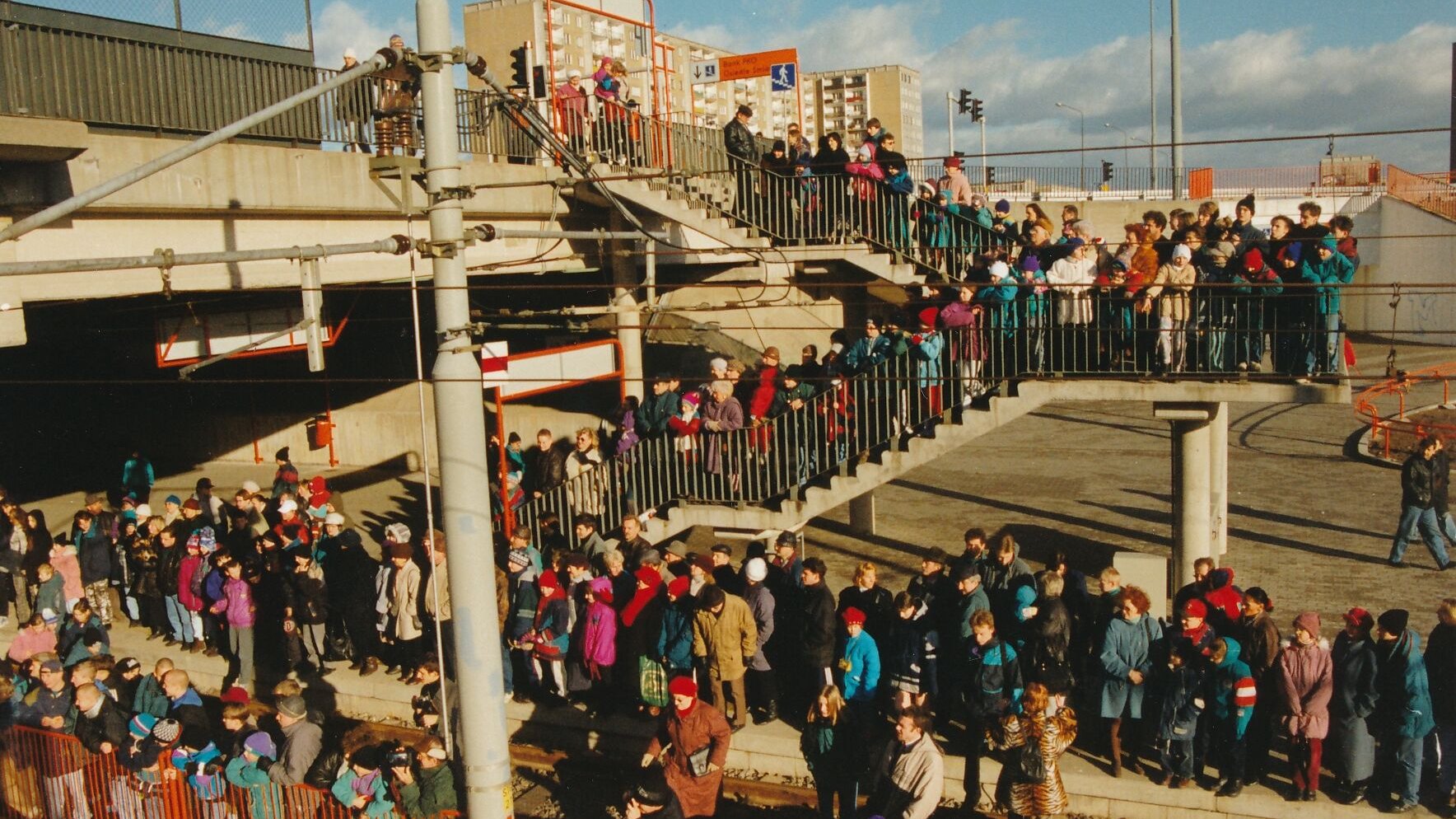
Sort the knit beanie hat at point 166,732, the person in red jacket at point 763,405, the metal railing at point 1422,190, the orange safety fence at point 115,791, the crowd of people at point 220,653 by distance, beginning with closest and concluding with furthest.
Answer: the orange safety fence at point 115,791, the crowd of people at point 220,653, the knit beanie hat at point 166,732, the person in red jacket at point 763,405, the metal railing at point 1422,190

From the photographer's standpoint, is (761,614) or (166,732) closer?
(166,732)

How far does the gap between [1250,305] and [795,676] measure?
522cm

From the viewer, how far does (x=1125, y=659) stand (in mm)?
8688

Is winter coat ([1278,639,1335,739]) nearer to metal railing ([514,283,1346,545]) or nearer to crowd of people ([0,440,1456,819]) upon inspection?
crowd of people ([0,440,1456,819])

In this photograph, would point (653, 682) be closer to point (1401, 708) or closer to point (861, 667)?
point (861, 667)

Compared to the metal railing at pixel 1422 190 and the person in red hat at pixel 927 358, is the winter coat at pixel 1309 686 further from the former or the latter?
the metal railing at pixel 1422 190

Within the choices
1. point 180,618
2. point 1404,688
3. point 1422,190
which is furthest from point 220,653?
point 1422,190

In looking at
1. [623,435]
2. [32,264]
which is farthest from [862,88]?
[32,264]

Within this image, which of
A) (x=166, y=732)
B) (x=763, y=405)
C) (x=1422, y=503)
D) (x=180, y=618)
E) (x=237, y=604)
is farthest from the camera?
(x=1422, y=503)

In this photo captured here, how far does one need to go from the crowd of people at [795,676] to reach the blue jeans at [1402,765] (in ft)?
0.06

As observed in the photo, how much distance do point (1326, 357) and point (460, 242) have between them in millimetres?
7840

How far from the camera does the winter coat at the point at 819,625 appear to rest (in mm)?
9406

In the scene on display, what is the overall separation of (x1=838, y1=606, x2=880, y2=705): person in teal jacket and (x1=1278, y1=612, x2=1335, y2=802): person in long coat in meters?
2.74

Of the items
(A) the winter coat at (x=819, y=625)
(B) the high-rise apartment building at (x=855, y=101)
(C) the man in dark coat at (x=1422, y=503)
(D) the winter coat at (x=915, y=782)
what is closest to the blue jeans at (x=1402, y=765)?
(D) the winter coat at (x=915, y=782)
